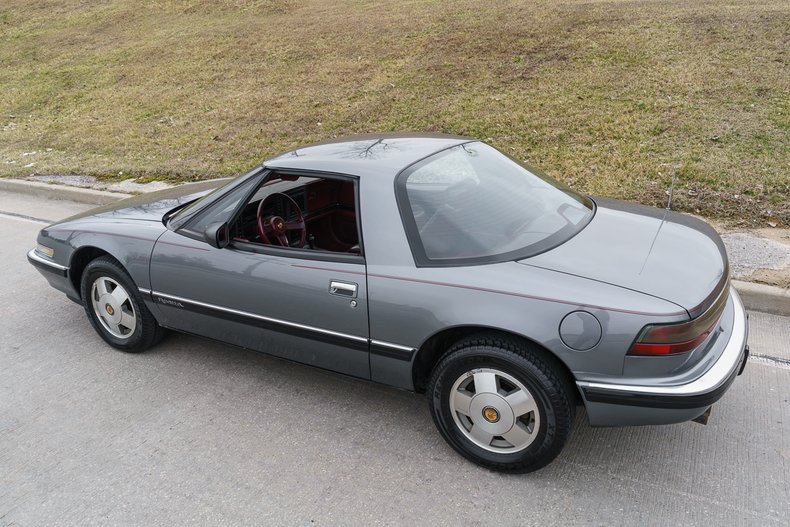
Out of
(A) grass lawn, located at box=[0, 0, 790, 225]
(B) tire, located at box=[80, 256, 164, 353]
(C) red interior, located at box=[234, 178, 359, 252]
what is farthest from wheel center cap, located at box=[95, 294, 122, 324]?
(A) grass lawn, located at box=[0, 0, 790, 225]

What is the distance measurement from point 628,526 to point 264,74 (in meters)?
11.9

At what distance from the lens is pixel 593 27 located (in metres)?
11.7

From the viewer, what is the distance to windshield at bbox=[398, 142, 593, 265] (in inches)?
119

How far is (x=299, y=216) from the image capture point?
12.9 ft

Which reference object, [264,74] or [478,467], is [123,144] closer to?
[264,74]

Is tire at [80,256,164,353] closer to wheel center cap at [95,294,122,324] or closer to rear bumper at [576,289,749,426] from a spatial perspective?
wheel center cap at [95,294,122,324]

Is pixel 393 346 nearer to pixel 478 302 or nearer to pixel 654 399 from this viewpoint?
pixel 478 302

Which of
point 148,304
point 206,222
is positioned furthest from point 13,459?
A: point 206,222

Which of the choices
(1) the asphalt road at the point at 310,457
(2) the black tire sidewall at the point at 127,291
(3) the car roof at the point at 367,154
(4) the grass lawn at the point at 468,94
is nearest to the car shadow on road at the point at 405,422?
(1) the asphalt road at the point at 310,457

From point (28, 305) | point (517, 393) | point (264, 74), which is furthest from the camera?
point (264, 74)

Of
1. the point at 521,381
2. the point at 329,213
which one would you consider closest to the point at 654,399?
the point at 521,381

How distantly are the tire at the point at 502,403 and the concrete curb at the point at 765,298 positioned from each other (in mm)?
2469

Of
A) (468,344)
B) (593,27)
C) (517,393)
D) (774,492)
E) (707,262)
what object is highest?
(593,27)

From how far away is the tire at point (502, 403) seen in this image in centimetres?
275
